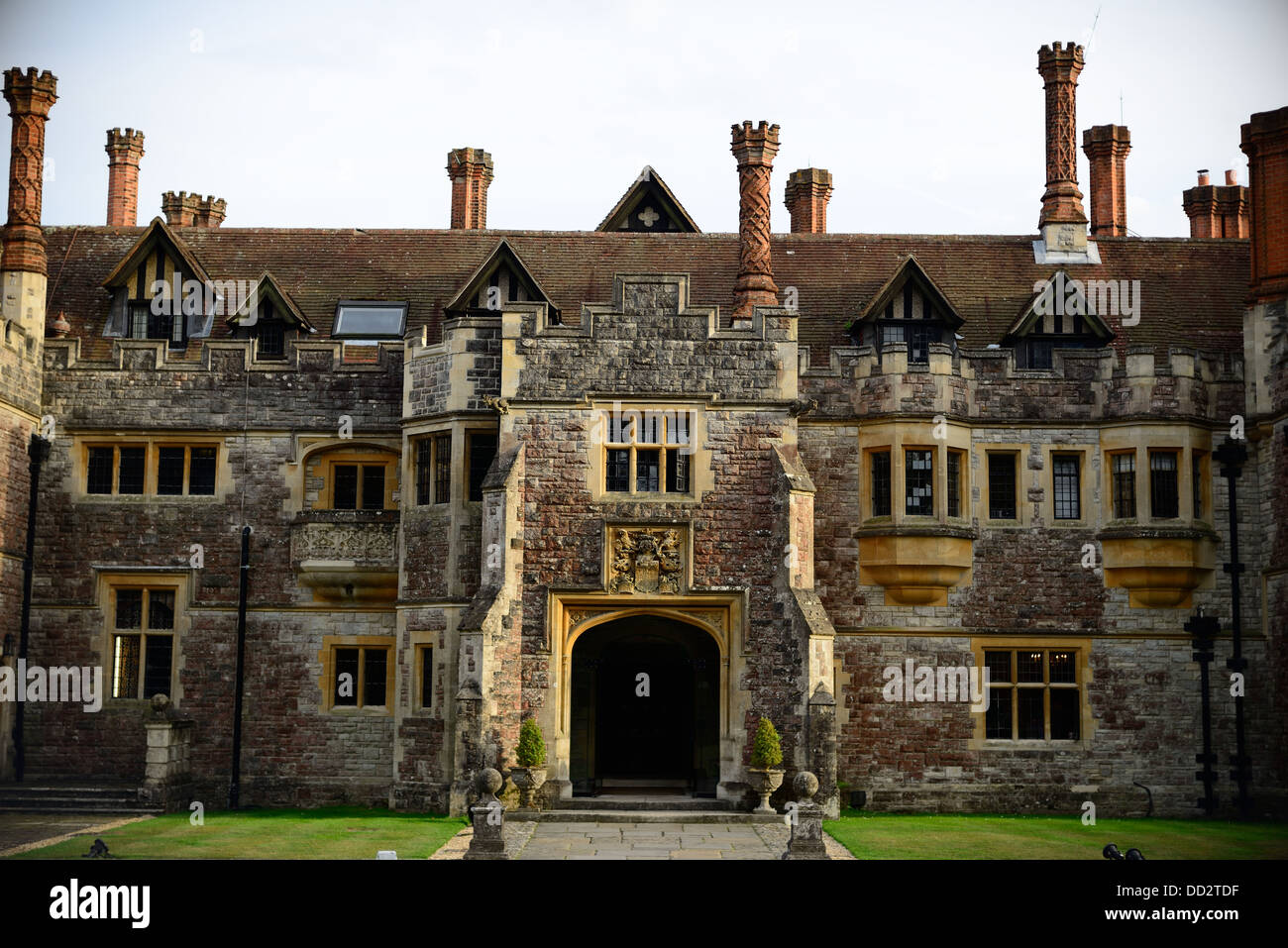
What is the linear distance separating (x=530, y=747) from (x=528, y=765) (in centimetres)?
26

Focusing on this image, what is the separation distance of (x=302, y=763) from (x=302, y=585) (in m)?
3.02

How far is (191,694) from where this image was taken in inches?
1033

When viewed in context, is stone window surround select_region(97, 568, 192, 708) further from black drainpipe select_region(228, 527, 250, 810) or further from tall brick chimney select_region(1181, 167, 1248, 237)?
tall brick chimney select_region(1181, 167, 1248, 237)

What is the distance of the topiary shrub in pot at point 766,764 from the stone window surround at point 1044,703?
4.78m

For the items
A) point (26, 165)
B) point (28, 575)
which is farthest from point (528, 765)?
point (26, 165)

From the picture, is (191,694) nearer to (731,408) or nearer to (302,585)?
(302,585)

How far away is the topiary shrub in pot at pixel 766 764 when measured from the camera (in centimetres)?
2219

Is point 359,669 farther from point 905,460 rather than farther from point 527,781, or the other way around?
point 905,460

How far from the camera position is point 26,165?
27094 mm

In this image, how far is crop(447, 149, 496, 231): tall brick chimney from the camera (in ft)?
109

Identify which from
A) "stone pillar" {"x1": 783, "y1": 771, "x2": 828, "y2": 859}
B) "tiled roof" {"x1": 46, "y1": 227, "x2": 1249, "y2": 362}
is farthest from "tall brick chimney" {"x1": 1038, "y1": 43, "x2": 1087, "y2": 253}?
"stone pillar" {"x1": 783, "y1": 771, "x2": 828, "y2": 859}

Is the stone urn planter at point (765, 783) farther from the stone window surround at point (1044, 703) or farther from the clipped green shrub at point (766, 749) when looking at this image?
the stone window surround at point (1044, 703)

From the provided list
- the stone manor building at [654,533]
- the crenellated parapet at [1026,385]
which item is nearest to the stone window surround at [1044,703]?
the stone manor building at [654,533]
